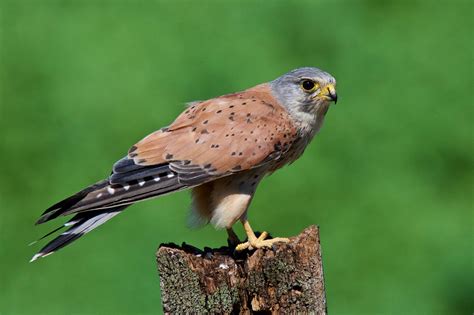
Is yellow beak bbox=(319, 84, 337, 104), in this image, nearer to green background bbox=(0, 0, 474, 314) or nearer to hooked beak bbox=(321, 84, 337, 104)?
hooked beak bbox=(321, 84, 337, 104)

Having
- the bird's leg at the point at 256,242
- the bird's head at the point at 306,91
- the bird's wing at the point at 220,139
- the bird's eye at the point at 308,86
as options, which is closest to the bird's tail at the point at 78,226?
the bird's wing at the point at 220,139

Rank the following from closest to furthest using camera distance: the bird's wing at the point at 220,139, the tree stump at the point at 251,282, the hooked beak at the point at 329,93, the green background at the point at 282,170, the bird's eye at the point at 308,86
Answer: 1. the tree stump at the point at 251,282
2. the bird's wing at the point at 220,139
3. the hooked beak at the point at 329,93
4. the bird's eye at the point at 308,86
5. the green background at the point at 282,170

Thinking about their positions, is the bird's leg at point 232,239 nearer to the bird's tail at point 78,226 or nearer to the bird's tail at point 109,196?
the bird's tail at point 109,196

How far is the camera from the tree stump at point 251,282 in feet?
21.2

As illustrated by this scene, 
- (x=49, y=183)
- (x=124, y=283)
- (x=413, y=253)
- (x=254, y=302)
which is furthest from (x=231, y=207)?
(x=49, y=183)

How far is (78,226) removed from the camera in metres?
7.11

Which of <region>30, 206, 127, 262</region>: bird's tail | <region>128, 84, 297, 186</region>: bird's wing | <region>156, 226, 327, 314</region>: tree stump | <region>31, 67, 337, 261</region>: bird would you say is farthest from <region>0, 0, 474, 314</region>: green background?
<region>156, 226, 327, 314</region>: tree stump

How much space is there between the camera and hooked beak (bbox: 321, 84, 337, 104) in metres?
7.88

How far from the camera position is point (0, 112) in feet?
40.3

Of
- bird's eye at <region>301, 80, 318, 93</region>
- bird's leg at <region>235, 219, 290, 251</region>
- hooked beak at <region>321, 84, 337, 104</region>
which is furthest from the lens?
bird's eye at <region>301, 80, 318, 93</region>

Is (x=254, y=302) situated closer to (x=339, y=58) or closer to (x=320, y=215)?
(x=320, y=215)

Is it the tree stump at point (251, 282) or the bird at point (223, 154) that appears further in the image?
the bird at point (223, 154)

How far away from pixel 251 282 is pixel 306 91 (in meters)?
1.91

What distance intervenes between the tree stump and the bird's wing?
1.01 metres
